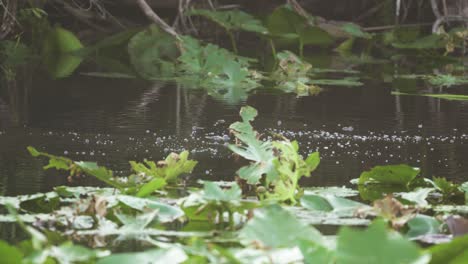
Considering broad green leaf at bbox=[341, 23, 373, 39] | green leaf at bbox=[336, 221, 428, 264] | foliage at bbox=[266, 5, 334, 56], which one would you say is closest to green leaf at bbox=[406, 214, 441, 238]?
green leaf at bbox=[336, 221, 428, 264]

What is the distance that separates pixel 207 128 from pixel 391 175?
1.23m

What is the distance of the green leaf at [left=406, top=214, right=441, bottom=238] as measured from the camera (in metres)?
2.07

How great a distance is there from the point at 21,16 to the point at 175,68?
1.14m

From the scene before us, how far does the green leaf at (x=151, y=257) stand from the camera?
1.49m

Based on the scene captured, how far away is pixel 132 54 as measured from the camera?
684 cm

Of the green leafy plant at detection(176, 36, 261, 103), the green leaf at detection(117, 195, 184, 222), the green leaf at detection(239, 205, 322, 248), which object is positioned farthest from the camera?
the green leafy plant at detection(176, 36, 261, 103)

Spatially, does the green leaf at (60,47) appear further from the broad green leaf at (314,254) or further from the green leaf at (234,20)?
the broad green leaf at (314,254)

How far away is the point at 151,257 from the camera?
154 centimetres

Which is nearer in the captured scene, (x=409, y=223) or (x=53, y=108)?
(x=409, y=223)

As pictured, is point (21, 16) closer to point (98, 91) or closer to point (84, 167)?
point (98, 91)

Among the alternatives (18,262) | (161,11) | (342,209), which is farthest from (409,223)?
(161,11)

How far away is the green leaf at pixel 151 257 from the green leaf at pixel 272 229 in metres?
0.10

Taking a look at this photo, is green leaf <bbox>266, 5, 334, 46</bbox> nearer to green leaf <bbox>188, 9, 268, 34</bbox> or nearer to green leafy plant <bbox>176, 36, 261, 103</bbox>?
green leaf <bbox>188, 9, 268, 34</bbox>

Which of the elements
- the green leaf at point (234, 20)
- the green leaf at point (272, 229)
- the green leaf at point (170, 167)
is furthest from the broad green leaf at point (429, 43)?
the green leaf at point (272, 229)
